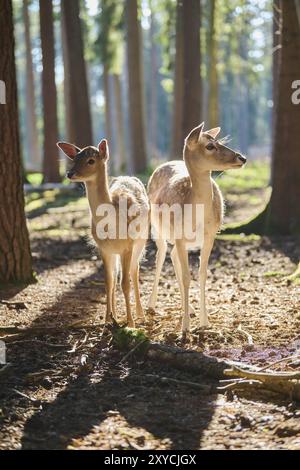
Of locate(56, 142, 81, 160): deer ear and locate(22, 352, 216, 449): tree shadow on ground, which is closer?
locate(22, 352, 216, 449): tree shadow on ground

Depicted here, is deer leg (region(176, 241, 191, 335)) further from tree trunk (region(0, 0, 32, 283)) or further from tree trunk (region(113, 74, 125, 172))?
tree trunk (region(113, 74, 125, 172))

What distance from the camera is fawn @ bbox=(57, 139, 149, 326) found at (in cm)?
712

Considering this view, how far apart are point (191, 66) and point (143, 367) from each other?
14230mm

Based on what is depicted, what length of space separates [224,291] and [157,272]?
1.31 metres

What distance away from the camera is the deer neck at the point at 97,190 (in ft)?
23.8

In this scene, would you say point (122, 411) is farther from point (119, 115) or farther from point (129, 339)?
point (119, 115)

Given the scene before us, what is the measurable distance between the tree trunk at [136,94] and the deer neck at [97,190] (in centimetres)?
2106

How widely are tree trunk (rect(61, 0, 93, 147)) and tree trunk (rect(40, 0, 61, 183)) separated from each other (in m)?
0.54

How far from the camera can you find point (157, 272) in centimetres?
830

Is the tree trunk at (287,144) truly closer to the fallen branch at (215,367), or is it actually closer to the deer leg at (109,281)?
the deer leg at (109,281)

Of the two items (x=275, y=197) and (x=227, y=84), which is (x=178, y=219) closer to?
(x=275, y=197)

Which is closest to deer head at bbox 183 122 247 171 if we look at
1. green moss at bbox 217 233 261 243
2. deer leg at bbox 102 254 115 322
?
deer leg at bbox 102 254 115 322

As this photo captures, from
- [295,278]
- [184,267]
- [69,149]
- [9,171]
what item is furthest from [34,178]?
[184,267]

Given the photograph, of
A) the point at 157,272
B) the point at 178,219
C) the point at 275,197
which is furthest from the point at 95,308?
the point at 275,197
